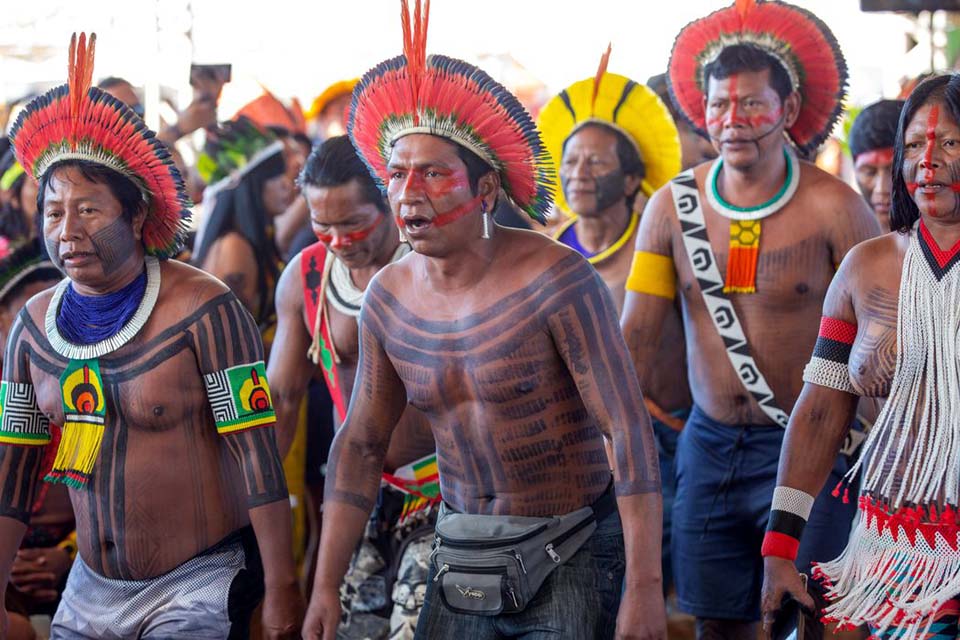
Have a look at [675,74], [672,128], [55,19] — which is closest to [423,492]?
[675,74]

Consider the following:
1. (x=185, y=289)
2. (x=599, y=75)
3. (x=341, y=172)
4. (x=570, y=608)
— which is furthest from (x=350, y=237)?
(x=599, y=75)

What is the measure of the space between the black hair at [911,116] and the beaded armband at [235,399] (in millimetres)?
1879

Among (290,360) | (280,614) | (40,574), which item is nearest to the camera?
(280,614)

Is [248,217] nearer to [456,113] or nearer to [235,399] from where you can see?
[235,399]


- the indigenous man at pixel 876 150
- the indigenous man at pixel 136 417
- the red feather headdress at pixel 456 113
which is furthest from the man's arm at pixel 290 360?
the indigenous man at pixel 876 150

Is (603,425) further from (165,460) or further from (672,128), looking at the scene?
(672,128)

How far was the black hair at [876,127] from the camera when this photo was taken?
6.28m

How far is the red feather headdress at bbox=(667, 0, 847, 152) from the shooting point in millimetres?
5184

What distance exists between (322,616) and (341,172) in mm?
1793

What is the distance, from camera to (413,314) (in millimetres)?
3836

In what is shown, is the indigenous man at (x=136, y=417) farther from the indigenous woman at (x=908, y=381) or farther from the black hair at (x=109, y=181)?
the indigenous woman at (x=908, y=381)

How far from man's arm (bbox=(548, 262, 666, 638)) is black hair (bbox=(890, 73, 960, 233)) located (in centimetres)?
82

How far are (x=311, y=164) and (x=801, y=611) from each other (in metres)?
2.42

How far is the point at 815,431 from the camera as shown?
387 cm
